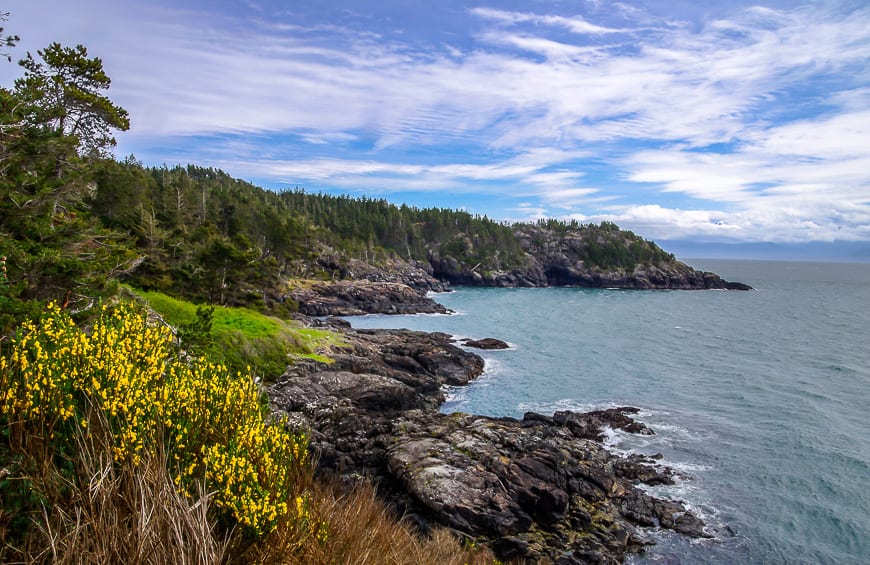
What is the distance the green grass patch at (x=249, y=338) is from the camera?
2356 centimetres

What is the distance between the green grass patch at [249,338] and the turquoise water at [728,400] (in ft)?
34.9

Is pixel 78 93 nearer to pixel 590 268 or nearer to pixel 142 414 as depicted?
pixel 142 414

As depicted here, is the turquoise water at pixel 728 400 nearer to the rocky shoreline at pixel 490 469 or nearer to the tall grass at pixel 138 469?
the rocky shoreline at pixel 490 469

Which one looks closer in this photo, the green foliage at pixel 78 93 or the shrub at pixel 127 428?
the shrub at pixel 127 428

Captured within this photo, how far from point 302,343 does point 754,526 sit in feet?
80.6

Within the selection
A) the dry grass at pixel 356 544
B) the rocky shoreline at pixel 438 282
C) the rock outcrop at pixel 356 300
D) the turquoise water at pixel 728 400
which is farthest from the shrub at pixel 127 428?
the rocky shoreline at pixel 438 282

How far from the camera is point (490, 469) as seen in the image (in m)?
18.8

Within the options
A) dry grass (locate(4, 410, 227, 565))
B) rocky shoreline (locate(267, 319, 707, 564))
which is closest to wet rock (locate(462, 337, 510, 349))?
rocky shoreline (locate(267, 319, 707, 564))

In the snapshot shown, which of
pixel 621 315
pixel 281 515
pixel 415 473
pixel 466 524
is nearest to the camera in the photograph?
pixel 281 515

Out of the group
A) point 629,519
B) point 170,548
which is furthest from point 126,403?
point 629,519

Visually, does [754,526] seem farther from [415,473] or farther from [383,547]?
[383,547]

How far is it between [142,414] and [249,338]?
69.9 ft

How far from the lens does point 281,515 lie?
5.66 metres

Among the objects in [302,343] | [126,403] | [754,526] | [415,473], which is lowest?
[754,526]
